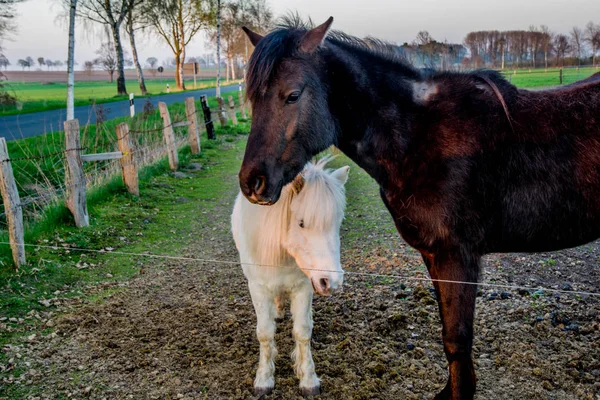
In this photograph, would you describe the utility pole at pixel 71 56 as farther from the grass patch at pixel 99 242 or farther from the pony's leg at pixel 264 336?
the pony's leg at pixel 264 336

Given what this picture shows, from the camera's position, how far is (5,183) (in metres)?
5.53

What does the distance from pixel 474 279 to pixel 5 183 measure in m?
5.16

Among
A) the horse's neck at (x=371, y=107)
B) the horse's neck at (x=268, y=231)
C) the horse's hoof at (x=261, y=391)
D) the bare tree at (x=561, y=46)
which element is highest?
the bare tree at (x=561, y=46)

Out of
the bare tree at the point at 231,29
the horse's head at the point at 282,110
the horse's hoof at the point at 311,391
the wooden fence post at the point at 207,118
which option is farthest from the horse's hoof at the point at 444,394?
the bare tree at the point at 231,29

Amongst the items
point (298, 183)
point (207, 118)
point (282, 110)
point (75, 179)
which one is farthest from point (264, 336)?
point (207, 118)

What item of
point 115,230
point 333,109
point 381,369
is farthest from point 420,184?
point 115,230

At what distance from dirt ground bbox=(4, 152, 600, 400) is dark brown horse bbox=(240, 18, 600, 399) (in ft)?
2.93

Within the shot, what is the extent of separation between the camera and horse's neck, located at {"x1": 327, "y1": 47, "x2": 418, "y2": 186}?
112 inches

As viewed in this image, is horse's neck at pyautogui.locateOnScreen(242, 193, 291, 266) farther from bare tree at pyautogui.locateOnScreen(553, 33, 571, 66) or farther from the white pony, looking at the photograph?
bare tree at pyautogui.locateOnScreen(553, 33, 571, 66)

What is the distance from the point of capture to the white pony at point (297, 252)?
314 centimetres

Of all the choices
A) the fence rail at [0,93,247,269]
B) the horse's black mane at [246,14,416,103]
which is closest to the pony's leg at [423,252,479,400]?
the horse's black mane at [246,14,416,103]

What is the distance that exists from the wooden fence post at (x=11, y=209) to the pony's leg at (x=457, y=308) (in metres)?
4.73

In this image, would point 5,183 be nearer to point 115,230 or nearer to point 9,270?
point 9,270

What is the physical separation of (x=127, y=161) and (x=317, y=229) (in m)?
6.54
